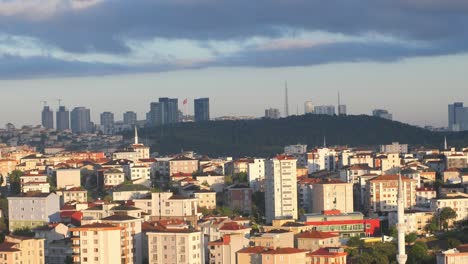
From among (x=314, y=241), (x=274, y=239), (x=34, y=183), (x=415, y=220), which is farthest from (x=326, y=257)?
(x=34, y=183)

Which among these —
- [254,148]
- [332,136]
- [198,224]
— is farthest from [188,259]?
[332,136]

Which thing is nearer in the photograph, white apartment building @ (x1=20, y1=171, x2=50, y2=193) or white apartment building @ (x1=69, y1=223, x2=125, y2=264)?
white apartment building @ (x1=69, y1=223, x2=125, y2=264)

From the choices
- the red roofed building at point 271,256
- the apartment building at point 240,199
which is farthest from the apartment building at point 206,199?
the red roofed building at point 271,256

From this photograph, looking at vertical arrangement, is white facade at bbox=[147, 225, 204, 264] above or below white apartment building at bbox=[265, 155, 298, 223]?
below

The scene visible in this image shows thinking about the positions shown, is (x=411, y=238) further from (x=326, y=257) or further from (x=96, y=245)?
(x=96, y=245)

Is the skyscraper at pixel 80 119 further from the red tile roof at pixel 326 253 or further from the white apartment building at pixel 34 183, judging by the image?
the red tile roof at pixel 326 253

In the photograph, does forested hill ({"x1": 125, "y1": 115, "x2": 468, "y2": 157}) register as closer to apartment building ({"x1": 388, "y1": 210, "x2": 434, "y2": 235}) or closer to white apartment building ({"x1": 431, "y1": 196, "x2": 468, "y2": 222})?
white apartment building ({"x1": 431, "y1": 196, "x2": 468, "y2": 222})

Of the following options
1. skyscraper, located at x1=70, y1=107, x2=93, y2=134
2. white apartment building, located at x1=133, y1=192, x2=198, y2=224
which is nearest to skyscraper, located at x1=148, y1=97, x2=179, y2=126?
skyscraper, located at x1=70, y1=107, x2=93, y2=134
